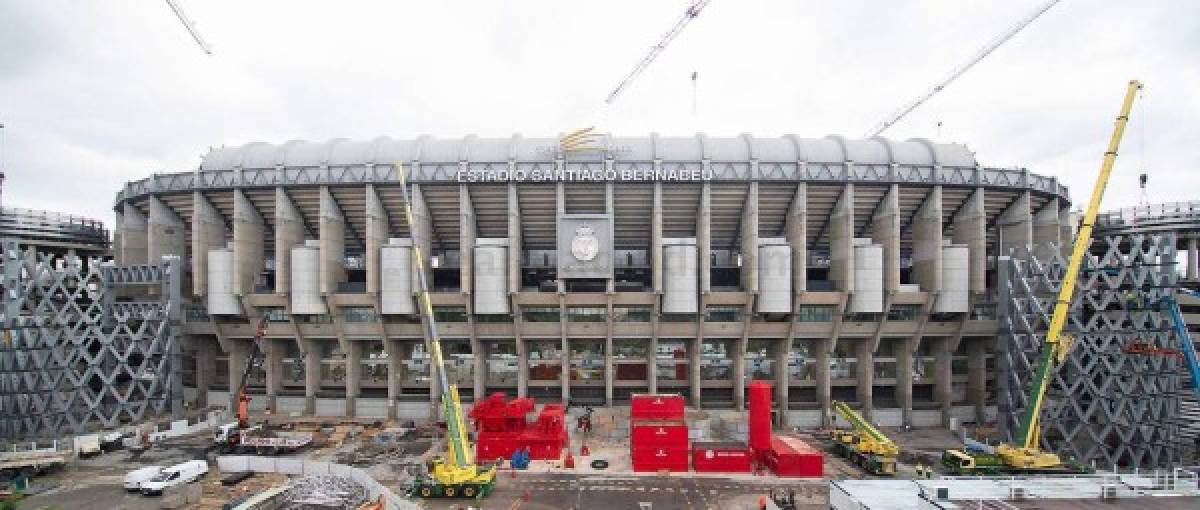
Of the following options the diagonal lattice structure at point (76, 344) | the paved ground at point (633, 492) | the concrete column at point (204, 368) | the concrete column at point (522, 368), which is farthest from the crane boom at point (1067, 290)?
the concrete column at point (204, 368)

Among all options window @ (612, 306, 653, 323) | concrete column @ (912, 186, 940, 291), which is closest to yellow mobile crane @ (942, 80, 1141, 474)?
concrete column @ (912, 186, 940, 291)

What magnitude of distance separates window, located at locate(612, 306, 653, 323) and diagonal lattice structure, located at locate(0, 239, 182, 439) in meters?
38.1

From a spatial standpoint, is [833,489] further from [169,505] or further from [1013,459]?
[169,505]

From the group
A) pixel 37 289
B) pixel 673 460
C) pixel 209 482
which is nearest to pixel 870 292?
pixel 673 460

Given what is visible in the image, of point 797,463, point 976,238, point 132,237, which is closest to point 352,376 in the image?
point 132,237

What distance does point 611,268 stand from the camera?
1588 inches

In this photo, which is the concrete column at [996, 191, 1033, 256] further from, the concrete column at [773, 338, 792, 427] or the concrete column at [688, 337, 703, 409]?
the concrete column at [688, 337, 703, 409]

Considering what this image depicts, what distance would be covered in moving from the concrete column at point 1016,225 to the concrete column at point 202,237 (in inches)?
2746

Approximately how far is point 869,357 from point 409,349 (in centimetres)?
4178

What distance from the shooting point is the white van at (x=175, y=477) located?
94.1ft

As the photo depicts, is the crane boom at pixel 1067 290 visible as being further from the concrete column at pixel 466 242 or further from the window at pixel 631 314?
the concrete column at pixel 466 242

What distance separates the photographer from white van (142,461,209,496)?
94.1 ft

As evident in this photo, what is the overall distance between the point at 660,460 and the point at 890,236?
26.7m

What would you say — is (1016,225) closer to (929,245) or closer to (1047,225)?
(1047,225)
